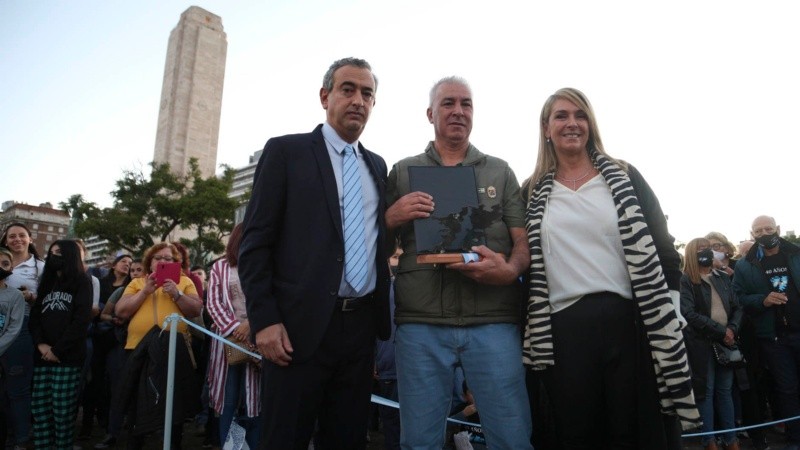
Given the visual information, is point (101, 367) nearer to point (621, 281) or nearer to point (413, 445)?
point (413, 445)

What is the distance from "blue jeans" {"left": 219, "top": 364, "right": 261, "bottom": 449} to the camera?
4801 millimetres

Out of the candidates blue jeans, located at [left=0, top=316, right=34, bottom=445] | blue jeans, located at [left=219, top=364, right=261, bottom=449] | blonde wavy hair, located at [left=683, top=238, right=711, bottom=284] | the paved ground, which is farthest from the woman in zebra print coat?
blue jeans, located at [left=0, top=316, right=34, bottom=445]

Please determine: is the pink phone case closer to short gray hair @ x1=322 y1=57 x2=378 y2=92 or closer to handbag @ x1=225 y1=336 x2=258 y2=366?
handbag @ x1=225 y1=336 x2=258 y2=366

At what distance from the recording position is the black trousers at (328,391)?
7.41ft

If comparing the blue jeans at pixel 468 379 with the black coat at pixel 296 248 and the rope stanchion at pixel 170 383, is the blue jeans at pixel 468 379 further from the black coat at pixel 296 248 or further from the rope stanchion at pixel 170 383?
the rope stanchion at pixel 170 383

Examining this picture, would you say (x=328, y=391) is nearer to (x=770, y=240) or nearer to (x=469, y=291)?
(x=469, y=291)

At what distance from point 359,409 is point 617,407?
1245 mm

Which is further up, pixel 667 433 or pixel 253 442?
pixel 667 433

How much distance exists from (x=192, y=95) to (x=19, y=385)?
168 feet

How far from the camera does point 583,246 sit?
268 centimetres

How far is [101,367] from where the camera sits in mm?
6641

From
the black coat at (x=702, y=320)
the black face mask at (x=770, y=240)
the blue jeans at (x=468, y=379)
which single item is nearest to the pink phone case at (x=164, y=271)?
the blue jeans at (x=468, y=379)

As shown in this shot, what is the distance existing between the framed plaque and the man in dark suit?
243mm

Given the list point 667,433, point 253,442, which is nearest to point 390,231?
point 667,433
